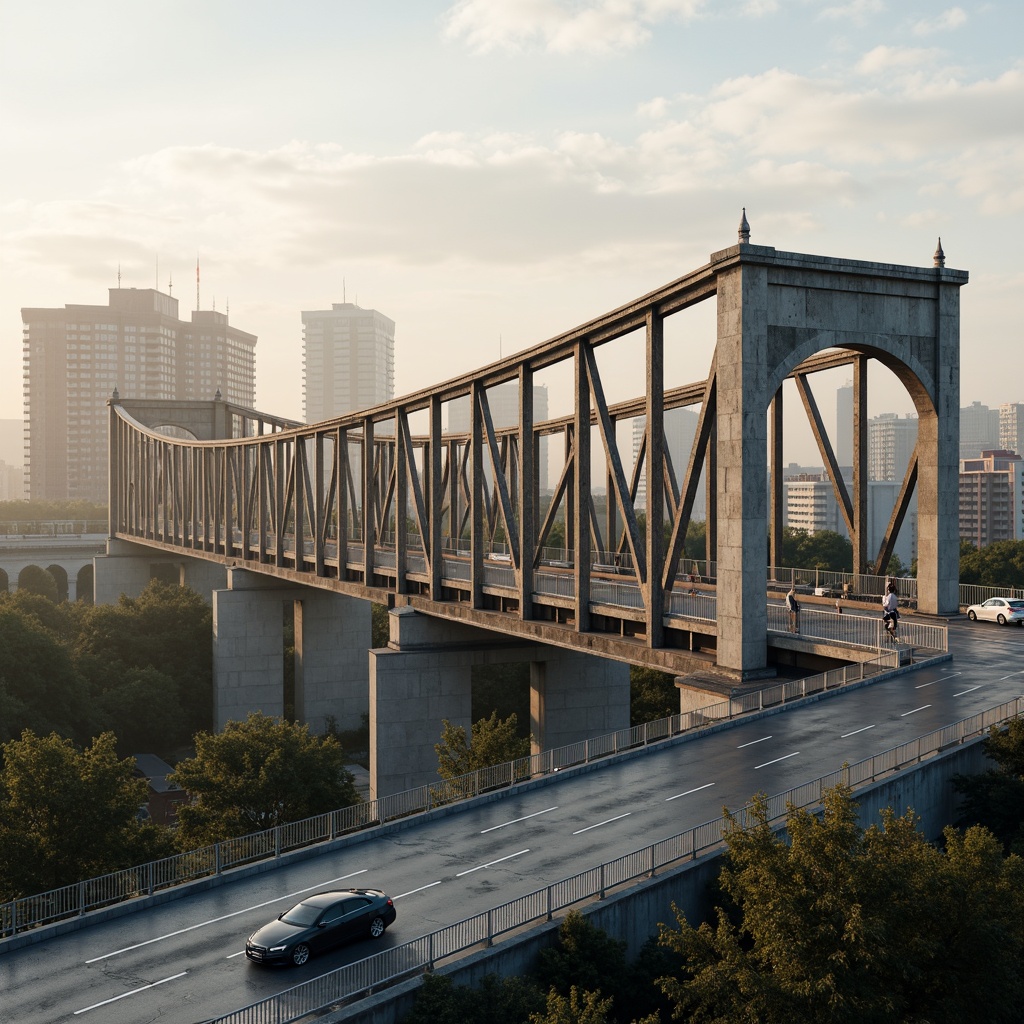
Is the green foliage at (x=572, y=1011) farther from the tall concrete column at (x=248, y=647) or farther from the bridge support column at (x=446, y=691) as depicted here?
the tall concrete column at (x=248, y=647)

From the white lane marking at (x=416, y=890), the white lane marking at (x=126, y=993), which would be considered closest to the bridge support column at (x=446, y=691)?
the white lane marking at (x=416, y=890)

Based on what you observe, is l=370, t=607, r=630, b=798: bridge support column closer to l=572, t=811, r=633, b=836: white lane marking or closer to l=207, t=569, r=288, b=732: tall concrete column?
l=572, t=811, r=633, b=836: white lane marking

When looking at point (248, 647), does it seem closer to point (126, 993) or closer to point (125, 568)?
point (125, 568)

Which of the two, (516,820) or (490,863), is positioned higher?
(516,820)

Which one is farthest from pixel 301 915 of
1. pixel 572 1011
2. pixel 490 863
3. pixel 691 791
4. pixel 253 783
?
pixel 253 783

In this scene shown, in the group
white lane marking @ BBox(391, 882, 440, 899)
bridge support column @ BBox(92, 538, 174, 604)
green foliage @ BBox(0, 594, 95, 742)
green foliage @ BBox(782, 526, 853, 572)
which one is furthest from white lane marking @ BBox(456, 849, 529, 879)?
bridge support column @ BBox(92, 538, 174, 604)

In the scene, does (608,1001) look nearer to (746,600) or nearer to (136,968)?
(136,968)
